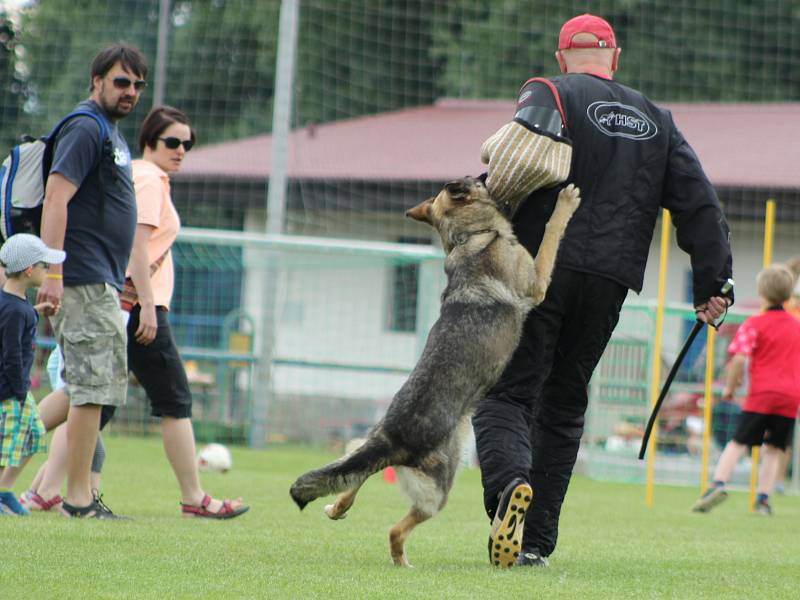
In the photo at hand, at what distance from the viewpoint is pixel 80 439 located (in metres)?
6.04

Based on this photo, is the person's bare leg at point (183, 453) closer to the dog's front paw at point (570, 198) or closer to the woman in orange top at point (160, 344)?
the woman in orange top at point (160, 344)

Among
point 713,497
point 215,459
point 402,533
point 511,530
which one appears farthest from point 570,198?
point 215,459

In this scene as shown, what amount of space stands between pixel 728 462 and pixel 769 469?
0.44m

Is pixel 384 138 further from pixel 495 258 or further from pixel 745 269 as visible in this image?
pixel 495 258

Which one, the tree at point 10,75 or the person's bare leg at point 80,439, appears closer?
the person's bare leg at point 80,439

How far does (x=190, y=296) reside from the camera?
18.8 meters

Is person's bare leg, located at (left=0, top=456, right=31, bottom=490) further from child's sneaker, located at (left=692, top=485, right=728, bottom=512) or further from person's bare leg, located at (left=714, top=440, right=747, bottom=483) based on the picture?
person's bare leg, located at (left=714, top=440, right=747, bottom=483)

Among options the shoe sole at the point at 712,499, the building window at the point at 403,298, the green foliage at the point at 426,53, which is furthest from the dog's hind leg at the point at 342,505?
the green foliage at the point at 426,53

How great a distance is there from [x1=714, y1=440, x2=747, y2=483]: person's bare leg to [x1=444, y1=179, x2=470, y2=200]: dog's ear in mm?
4708

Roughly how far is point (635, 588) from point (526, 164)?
5.26 feet

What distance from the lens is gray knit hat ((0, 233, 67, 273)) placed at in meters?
5.69

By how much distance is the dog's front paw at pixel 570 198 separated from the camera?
487 cm

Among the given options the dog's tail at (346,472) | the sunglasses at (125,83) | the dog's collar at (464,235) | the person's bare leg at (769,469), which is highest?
the sunglasses at (125,83)

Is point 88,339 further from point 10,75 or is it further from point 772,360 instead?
point 10,75
